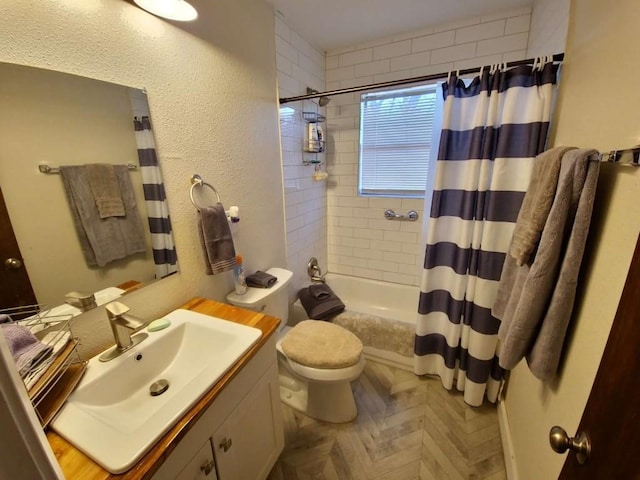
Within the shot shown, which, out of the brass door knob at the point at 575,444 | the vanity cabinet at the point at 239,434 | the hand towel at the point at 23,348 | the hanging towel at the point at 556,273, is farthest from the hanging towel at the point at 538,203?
the hand towel at the point at 23,348

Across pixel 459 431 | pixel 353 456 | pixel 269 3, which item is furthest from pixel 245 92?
pixel 459 431

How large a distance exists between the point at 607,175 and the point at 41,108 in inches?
64.5

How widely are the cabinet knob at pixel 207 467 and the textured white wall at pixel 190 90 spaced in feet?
1.83

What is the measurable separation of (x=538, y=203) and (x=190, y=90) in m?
1.46

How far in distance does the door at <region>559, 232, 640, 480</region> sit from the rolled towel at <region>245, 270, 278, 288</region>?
53.1 inches

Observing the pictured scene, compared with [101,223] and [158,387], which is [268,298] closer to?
[158,387]

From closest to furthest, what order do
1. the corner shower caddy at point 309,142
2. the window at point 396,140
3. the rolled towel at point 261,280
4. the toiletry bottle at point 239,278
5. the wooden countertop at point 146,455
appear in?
the wooden countertop at point 146,455 → the toiletry bottle at point 239,278 → the rolled towel at point 261,280 → the corner shower caddy at point 309,142 → the window at point 396,140

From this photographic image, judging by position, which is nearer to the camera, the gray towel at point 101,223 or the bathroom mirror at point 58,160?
the bathroom mirror at point 58,160

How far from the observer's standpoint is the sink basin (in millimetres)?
639

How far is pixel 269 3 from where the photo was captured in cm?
162

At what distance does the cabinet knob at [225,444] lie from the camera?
884mm

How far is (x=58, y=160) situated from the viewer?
825 mm

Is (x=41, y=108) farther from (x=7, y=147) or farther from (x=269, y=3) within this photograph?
(x=269, y=3)

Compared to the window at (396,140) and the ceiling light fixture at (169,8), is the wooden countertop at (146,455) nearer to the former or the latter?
the ceiling light fixture at (169,8)
